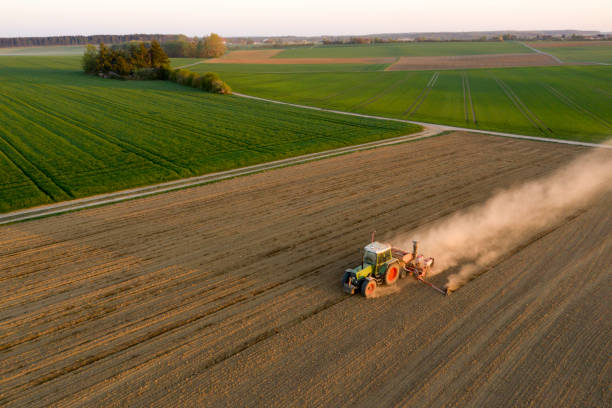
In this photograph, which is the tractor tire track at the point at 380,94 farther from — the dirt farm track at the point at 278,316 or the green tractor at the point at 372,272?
the green tractor at the point at 372,272

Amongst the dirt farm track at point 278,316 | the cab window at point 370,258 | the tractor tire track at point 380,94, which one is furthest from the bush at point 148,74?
the cab window at point 370,258

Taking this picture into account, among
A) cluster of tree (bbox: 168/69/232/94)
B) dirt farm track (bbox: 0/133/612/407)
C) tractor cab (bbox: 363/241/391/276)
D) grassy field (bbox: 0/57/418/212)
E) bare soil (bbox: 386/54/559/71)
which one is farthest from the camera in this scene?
bare soil (bbox: 386/54/559/71)

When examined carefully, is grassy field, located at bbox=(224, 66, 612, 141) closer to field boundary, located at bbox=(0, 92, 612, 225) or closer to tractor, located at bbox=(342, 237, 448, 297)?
field boundary, located at bbox=(0, 92, 612, 225)

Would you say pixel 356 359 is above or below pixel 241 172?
below

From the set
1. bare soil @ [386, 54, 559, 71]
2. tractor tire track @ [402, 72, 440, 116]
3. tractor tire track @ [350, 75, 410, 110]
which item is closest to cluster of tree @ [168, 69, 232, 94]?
tractor tire track @ [350, 75, 410, 110]

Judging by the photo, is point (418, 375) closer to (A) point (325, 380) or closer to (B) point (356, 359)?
(B) point (356, 359)

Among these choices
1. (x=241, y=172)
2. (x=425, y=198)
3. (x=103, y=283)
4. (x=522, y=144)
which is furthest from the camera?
(x=522, y=144)

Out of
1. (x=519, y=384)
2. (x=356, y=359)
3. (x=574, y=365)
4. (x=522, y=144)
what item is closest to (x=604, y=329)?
(x=574, y=365)
